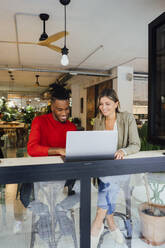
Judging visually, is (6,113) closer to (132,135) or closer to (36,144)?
(36,144)

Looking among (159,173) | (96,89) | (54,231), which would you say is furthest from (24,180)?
(96,89)

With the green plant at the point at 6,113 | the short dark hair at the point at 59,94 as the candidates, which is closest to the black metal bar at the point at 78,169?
the short dark hair at the point at 59,94

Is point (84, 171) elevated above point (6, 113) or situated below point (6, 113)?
below

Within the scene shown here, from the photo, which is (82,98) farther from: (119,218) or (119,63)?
(119,218)

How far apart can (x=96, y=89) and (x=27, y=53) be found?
4.25m

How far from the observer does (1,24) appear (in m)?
3.86

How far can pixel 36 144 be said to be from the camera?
1.88 m

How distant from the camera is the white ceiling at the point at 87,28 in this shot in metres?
3.13

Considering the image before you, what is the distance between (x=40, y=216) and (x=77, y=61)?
596cm

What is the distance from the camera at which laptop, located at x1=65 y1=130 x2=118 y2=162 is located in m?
1.19

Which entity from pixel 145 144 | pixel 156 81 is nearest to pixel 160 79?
pixel 156 81

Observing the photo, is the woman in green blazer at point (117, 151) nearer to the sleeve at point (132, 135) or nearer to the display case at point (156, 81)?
the sleeve at point (132, 135)

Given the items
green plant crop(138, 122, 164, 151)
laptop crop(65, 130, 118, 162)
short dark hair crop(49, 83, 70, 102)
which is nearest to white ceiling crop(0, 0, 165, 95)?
short dark hair crop(49, 83, 70, 102)

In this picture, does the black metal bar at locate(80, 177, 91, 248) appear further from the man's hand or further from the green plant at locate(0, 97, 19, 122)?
the green plant at locate(0, 97, 19, 122)
